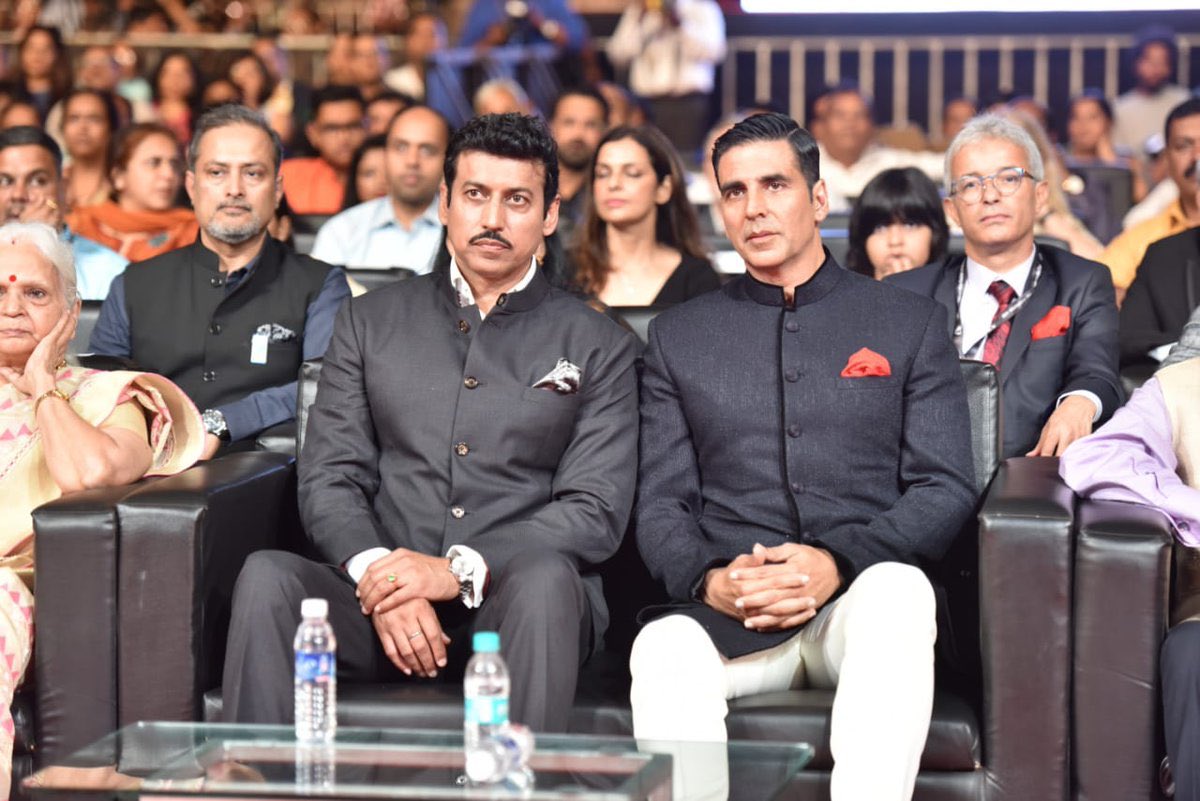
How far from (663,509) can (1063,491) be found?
2.19ft

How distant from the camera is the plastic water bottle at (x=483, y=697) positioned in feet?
7.25

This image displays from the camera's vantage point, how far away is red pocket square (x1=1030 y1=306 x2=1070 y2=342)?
353cm

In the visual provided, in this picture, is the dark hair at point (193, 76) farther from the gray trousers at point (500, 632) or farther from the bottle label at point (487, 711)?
the bottle label at point (487, 711)

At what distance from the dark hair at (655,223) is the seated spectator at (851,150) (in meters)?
2.35

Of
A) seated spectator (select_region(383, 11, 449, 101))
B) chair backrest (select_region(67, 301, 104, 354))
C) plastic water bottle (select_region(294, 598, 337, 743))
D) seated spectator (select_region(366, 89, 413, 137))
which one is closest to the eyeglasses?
plastic water bottle (select_region(294, 598, 337, 743))

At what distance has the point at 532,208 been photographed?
9.99ft

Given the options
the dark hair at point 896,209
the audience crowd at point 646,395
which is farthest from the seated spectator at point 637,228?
the audience crowd at point 646,395

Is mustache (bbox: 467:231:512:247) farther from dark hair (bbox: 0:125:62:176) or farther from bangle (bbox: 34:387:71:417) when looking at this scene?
dark hair (bbox: 0:125:62:176)

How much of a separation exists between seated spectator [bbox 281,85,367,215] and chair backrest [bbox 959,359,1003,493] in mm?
3792

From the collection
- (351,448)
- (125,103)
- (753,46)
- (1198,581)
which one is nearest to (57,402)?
(351,448)

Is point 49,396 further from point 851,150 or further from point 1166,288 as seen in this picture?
point 851,150

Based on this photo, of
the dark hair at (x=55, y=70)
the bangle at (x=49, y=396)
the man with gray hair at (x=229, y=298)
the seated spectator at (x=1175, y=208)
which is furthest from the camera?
the dark hair at (x=55, y=70)

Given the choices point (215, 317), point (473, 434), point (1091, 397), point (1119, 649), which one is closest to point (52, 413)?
point (473, 434)

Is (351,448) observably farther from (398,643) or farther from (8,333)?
(8,333)
